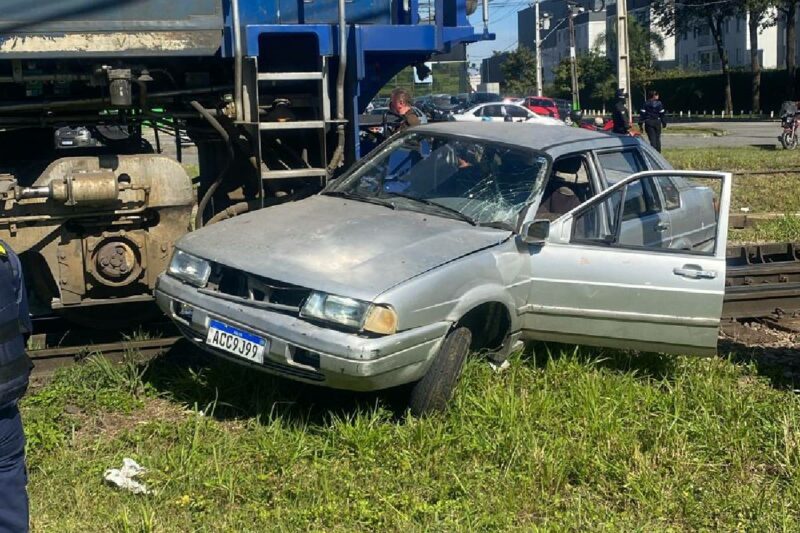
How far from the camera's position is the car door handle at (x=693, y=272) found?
5.45 m

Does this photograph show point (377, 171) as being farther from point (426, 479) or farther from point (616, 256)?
point (426, 479)

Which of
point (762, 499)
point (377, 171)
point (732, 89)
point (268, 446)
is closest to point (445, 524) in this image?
point (268, 446)

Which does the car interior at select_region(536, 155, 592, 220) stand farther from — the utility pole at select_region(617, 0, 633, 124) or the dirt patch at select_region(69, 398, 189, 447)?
the utility pole at select_region(617, 0, 633, 124)

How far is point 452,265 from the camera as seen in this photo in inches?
198

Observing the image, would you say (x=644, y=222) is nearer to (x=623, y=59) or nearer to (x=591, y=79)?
(x=623, y=59)

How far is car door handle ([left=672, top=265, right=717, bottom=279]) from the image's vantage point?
5.45 m

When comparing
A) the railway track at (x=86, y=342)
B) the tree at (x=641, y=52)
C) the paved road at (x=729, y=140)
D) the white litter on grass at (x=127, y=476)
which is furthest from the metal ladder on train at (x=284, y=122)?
the tree at (x=641, y=52)

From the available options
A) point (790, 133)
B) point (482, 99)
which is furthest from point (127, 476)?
point (482, 99)

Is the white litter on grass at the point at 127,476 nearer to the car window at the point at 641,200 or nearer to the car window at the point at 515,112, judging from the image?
the car window at the point at 641,200

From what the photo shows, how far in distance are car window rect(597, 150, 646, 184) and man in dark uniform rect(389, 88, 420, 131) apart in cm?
296

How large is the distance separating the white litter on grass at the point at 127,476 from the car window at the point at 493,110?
3012cm

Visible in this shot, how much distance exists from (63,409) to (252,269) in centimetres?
145

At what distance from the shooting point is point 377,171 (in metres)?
6.36

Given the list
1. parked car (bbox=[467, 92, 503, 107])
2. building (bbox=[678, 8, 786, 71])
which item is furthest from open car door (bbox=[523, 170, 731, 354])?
building (bbox=[678, 8, 786, 71])
